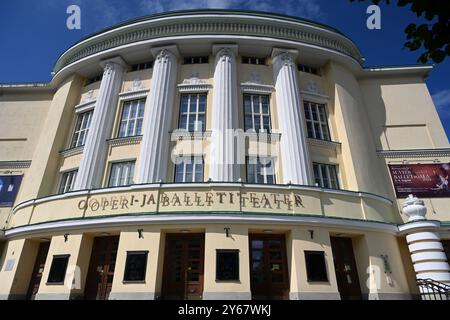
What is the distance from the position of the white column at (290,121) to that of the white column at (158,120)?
597 cm

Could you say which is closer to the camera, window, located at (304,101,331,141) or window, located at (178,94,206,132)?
window, located at (178,94,206,132)

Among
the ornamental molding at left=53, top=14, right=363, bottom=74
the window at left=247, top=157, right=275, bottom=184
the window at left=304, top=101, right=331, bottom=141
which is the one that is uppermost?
the ornamental molding at left=53, top=14, right=363, bottom=74

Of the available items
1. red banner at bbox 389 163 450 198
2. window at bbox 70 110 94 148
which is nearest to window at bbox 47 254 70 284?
window at bbox 70 110 94 148

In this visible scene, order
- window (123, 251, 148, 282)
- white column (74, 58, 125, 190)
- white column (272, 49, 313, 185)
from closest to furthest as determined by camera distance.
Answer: window (123, 251, 148, 282), white column (272, 49, 313, 185), white column (74, 58, 125, 190)

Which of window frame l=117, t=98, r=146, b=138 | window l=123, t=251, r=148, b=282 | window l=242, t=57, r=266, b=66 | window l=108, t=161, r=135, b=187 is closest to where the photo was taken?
window l=123, t=251, r=148, b=282

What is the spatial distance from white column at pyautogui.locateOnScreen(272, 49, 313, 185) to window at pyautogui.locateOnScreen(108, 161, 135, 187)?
789 cm

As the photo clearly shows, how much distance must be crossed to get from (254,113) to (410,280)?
1074 centimetres

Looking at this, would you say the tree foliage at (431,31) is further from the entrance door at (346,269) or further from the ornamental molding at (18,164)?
the ornamental molding at (18,164)

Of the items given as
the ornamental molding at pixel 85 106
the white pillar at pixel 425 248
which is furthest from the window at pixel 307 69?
the ornamental molding at pixel 85 106

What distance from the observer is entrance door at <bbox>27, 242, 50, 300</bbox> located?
12.0 m

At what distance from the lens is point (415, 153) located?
629 inches

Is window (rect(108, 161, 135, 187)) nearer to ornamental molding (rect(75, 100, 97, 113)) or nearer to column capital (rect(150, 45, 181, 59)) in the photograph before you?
ornamental molding (rect(75, 100, 97, 113))

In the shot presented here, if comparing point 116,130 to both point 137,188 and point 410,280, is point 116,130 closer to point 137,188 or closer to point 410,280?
point 137,188

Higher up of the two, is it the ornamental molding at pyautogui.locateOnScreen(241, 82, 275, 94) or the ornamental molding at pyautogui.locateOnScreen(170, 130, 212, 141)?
the ornamental molding at pyautogui.locateOnScreen(241, 82, 275, 94)
